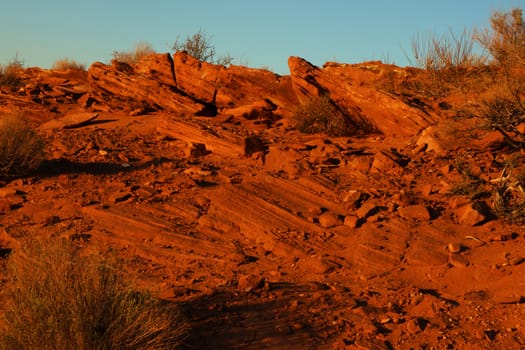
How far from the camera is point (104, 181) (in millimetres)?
9133

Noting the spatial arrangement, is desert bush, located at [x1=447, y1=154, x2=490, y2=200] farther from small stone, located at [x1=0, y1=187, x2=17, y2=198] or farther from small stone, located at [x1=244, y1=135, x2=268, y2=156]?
small stone, located at [x1=0, y1=187, x2=17, y2=198]

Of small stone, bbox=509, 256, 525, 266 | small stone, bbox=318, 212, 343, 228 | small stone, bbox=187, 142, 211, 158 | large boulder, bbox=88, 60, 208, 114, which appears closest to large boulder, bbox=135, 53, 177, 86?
large boulder, bbox=88, 60, 208, 114

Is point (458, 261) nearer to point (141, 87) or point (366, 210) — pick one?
point (366, 210)

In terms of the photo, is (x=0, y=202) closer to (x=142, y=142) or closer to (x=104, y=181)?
(x=104, y=181)

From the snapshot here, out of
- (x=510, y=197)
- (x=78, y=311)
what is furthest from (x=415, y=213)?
(x=78, y=311)

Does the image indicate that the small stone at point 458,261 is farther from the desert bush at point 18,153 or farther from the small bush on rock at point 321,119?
the desert bush at point 18,153

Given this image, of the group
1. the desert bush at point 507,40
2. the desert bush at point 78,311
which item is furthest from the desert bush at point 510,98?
the desert bush at point 78,311

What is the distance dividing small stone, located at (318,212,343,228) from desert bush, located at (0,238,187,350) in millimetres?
3218

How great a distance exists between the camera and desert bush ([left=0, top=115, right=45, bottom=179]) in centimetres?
922

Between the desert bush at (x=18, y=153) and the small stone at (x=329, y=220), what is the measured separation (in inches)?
174

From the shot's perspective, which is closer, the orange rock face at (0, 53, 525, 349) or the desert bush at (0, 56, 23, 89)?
the orange rock face at (0, 53, 525, 349)

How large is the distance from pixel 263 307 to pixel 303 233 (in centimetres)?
203

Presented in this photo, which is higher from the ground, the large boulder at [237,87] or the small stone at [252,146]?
the large boulder at [237,87]

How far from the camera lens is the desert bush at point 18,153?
363 inches
